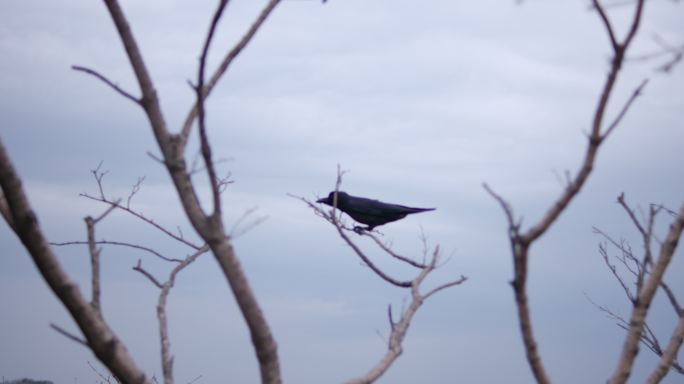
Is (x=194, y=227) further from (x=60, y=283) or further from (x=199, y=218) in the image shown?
(x=60, y=283)

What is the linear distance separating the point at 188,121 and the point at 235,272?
0.57m

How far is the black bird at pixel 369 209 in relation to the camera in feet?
22.2

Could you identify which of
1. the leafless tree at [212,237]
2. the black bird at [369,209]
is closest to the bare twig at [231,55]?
the leafless tree at [212,237]

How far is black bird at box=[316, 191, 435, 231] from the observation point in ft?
22.2

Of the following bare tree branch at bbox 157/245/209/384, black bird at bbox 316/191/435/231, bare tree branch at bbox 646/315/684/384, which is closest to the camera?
bare tree branch at bbox 646/315/684/384

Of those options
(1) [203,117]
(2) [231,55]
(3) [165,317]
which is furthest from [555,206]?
(3) [165,317]

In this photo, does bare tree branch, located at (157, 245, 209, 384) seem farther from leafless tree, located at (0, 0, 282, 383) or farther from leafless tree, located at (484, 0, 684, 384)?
leafless tree, located at (484, 0, 684, 384)

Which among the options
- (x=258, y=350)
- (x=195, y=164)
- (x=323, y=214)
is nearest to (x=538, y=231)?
(x=258, y=350)

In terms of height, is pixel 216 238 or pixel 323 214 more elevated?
pixel 323 214

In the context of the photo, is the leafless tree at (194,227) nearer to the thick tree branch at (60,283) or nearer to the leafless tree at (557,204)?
the thick tree branch at (60,283)

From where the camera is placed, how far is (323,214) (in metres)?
4.50

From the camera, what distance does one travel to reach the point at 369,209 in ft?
22.5

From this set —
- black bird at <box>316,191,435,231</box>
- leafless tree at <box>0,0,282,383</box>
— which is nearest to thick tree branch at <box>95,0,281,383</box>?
leafless tree at <box>0,0,282,383</box>

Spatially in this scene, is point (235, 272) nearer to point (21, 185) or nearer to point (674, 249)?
point (21, 185)
